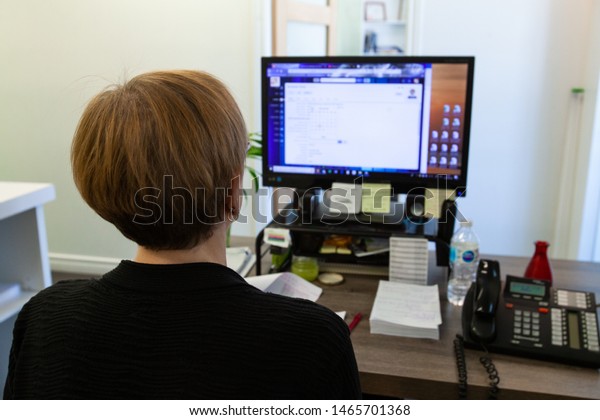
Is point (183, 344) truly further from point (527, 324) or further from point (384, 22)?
point (384, 22)

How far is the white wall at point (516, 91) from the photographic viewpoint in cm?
302

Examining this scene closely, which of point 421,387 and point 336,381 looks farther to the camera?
point 421,387

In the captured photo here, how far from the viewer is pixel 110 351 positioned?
0.75m

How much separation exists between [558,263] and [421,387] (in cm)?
84

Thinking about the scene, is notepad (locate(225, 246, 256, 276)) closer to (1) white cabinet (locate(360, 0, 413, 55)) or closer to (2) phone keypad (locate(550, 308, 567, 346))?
(2) phone keypad (locate(550, 308, 567, 346))

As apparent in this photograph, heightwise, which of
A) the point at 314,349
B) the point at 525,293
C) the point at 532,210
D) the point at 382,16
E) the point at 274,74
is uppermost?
the point at 382,16

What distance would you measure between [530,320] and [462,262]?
264mm

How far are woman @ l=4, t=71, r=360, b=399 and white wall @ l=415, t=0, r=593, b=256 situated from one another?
2.63 metres

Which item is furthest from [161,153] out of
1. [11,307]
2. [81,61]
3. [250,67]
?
[81,61]

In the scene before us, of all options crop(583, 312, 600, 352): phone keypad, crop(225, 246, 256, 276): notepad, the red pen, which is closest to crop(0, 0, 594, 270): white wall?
crop(225, 246, 256, 276): notepad

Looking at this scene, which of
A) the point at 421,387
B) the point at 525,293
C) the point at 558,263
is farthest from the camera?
the point at 558,263
